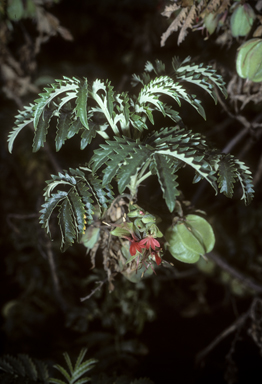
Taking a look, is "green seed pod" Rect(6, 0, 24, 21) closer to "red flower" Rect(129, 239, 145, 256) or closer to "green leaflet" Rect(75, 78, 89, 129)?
"green leaflet" Rect(75, 78, 89, 129)

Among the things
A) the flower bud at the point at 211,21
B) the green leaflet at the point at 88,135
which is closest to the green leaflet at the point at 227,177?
the green leaflet at the point at 88,135

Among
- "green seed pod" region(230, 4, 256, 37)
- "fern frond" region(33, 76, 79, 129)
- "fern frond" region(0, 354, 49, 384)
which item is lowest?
"fern frond" region(0, 354, 49, 384)

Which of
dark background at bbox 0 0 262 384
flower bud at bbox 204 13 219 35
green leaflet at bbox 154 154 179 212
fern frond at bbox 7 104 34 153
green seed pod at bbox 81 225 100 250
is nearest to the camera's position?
green leaflet at bbox 154 154 179 212

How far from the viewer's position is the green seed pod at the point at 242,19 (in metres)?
1.16

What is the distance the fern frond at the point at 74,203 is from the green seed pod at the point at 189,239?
1.01ft

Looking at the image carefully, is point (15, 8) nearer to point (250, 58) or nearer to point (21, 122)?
point (21, 122)

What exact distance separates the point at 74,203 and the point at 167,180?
0.29m

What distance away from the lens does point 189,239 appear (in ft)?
3.26

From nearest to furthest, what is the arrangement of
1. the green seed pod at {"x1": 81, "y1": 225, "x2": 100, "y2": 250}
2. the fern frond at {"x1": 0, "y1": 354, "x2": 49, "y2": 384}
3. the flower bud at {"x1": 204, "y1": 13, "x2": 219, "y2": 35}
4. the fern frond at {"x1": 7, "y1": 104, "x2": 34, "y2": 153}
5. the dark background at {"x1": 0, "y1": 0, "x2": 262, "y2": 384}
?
the fern frond at {"x1": 7, "y1": 104, "x2": 34, "y2": 153} → the green seed pod at {"x1": 81, "y1": 225, "x2": 100, "y2": 250} → the flower bud at {"x1": 204, "y1": 13, "x2": 219, "y2": 35} → the fern frond at {"x1": 0, "y1": 354, "x2": 49, "y2": 384} → the dark background at {"x1": 0, "y1": 0, "x2": 262, "y2": 384}

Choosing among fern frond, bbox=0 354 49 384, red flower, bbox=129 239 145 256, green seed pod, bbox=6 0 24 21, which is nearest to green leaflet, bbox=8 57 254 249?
red flower, bbox=129 239 145 256

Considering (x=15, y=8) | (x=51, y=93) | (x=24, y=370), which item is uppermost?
(x=15, y=8)

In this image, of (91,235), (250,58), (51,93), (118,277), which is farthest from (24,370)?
(250,58)

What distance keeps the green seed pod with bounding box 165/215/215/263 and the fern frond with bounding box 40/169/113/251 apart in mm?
307

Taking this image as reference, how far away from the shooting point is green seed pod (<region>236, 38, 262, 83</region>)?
110 cm
